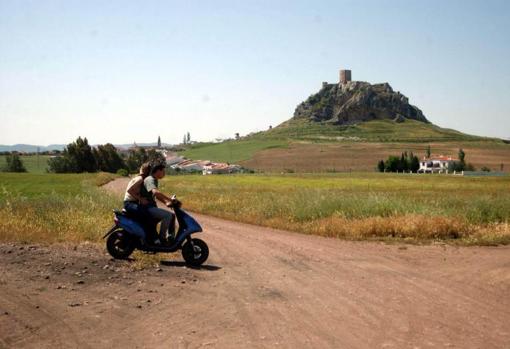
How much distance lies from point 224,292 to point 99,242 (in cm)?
521

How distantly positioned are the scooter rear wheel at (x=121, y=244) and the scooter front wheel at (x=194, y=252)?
3.55 feet

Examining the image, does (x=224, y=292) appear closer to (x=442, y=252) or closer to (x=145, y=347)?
(x=145, y=347)

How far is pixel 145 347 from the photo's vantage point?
20.4 ft

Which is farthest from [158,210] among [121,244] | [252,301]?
[252,301]

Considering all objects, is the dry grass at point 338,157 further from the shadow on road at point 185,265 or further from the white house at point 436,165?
the shadow on road at point 185,265

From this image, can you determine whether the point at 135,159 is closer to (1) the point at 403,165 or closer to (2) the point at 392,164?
(2) the point at 392,164

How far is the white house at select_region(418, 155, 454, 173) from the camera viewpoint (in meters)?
142

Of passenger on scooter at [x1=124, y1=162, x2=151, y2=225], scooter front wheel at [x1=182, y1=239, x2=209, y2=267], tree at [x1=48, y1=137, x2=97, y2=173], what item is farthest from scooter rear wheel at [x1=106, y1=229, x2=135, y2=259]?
tree at [x1=48, y1=137, x2=97, y2=173]

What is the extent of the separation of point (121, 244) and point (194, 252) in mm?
1464

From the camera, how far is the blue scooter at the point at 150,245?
10.9 metres

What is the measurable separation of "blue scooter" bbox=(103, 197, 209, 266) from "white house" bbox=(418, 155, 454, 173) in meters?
136

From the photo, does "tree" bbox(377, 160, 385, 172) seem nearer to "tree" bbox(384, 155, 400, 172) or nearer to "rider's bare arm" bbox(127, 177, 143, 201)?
"tree" bbox(384, 155, 400, 172)

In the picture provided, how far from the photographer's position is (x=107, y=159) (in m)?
129

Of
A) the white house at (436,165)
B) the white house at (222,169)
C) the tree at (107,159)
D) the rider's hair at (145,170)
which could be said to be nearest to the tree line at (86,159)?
Answer: the tree at (107,159)
